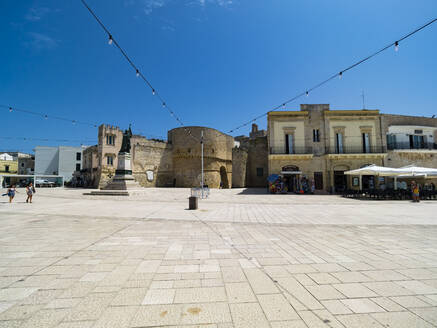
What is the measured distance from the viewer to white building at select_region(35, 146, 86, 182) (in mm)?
38406

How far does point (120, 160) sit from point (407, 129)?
2884cm

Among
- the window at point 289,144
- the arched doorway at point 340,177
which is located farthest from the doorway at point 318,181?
the window at point 289,144

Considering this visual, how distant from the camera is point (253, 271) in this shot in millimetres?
2896

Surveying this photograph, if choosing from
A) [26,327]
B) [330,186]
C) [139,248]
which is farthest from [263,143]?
[26,327]

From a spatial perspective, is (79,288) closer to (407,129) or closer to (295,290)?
(295,290)

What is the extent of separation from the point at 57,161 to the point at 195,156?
3072 centimetres

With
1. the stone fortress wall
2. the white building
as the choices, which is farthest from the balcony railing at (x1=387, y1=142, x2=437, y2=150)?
the white building

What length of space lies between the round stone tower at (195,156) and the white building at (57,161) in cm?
2349

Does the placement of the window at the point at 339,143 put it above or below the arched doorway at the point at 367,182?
above

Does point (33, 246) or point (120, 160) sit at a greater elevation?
point (120, 160)

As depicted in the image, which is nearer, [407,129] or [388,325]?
[388,325]

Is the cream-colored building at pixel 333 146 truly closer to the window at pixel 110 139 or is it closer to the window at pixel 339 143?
the window at pixel 339 143

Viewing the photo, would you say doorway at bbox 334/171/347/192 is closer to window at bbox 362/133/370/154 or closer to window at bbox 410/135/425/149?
window at bbox 362/133/370/154

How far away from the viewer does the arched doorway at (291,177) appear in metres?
19.5
